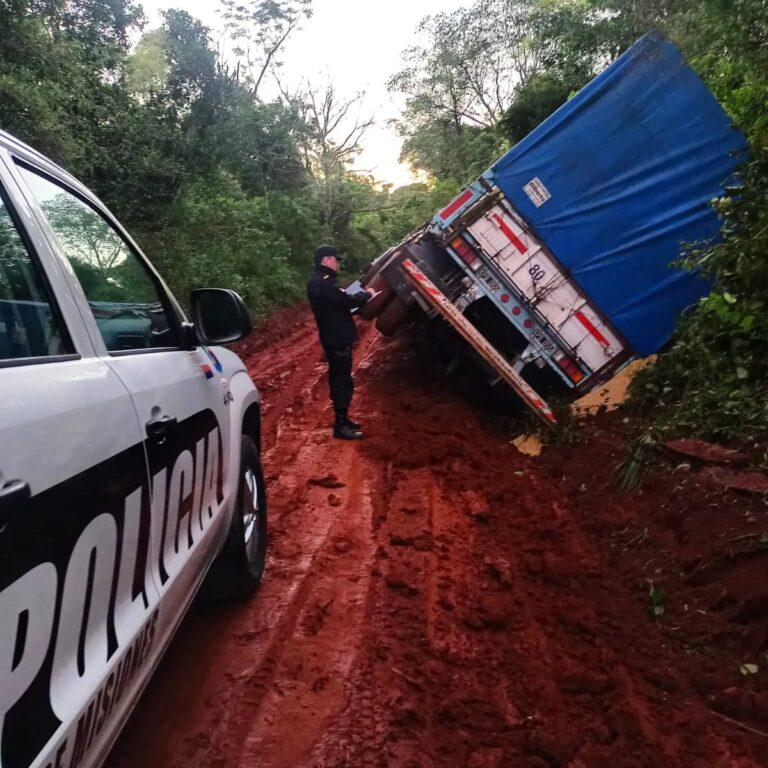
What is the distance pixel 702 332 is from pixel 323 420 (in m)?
3.59

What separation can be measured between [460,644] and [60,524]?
86.3 inches

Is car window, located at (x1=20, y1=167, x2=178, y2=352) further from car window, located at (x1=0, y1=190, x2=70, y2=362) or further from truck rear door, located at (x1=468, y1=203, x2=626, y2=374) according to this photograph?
truck rear door, located at (x1=468, y1=203, x2=626, y2=374)

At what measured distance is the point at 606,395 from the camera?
261 inches

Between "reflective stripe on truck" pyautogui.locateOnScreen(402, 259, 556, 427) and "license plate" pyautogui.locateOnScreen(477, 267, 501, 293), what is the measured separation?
46 cm

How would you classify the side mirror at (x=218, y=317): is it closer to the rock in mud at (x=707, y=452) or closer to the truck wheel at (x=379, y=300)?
the rock in mud at (x=707, y=452)

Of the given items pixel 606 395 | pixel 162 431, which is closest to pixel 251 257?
pixel 606 395

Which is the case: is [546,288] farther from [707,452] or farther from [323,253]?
Answer: [707,452]

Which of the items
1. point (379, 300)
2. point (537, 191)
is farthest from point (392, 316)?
point (537, 191)

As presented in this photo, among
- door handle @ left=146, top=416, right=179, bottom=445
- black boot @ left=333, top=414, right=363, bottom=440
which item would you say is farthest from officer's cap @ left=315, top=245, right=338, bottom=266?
door handle @ left=146, top=416, right=179, bottom=445

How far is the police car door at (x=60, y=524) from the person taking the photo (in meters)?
1.25

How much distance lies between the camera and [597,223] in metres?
6.71

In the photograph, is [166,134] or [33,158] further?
[166,134]

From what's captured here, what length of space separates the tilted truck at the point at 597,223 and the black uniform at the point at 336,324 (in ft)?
2.87

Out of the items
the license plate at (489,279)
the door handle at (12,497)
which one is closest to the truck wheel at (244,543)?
the door handle at (12,497)
